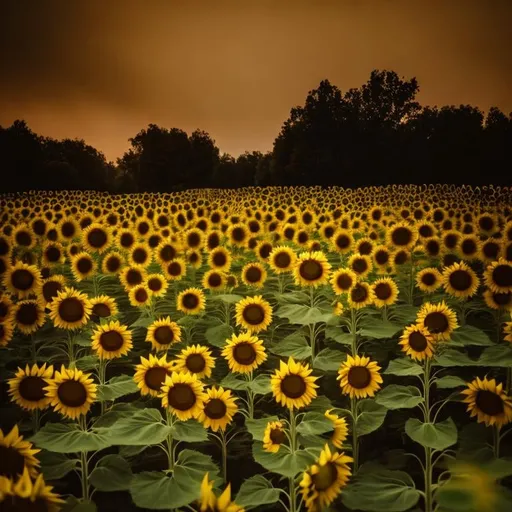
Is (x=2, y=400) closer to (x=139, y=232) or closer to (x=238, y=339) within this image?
(x=238, y=339)

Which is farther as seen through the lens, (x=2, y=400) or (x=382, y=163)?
(x=382, y=163)

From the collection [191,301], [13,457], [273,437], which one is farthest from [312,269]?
[13,457]

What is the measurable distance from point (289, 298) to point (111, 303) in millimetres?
2547

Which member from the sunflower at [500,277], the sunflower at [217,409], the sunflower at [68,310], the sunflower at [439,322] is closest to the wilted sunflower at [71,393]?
the sunflower at [217,409]

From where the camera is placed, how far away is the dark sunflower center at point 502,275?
19.0 ft

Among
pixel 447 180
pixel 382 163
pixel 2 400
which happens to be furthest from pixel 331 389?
pixel 382 163

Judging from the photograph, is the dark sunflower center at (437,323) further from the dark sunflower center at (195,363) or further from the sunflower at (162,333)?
the sunflower at (162,333)

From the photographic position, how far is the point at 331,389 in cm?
615

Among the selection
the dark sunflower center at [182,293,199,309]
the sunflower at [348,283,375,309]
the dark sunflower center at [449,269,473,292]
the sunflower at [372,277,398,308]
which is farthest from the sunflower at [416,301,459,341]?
the dark sunflower center at [182,293,199,309]

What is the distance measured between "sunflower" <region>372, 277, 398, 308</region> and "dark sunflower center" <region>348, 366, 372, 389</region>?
1822 mm

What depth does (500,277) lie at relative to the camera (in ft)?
19.1

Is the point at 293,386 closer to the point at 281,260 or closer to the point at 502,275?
the point at 502,275

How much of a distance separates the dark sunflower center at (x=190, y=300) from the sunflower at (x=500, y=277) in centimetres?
367

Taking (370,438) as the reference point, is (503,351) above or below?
above
